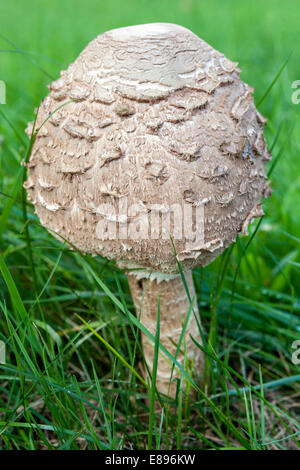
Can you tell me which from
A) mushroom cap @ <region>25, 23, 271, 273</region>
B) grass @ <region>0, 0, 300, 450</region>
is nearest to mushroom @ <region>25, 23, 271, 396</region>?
mushroom cap @ <region>25, 23, 271, 273</region>

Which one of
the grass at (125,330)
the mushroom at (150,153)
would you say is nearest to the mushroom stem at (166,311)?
the grass at (125,330)

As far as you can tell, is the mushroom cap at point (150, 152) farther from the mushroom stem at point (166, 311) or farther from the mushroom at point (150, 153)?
the mushroom stem at point (166, 311)

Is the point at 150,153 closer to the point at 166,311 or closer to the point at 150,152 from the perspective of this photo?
the point at 150,152

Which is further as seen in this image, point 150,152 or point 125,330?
point 125,330

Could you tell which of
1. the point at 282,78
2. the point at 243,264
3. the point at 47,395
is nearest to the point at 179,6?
the point at 282,78

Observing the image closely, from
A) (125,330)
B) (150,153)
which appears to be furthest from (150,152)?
(125,330)

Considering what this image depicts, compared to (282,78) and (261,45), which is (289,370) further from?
(261,45)
